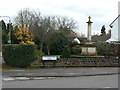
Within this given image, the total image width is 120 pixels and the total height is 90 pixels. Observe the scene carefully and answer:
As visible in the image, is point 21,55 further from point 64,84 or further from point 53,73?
point 64,84

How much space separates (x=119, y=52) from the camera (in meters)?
21.8

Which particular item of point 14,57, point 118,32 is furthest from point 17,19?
point 14,57

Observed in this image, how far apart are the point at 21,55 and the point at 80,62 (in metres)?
6.25

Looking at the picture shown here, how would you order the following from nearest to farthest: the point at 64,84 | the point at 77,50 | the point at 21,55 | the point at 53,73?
the point at 64,84
the point at 53,73
the point at 21,55
the point at 77,50

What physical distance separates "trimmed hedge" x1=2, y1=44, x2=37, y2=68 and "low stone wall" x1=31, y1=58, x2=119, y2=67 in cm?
106

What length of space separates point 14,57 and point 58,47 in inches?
737

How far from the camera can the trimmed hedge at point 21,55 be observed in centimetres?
1842

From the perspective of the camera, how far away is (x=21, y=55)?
1847 cm

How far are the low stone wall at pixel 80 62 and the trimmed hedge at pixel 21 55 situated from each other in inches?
41.9

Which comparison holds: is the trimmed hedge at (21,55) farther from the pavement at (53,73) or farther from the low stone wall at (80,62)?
the pavement at (53,73)

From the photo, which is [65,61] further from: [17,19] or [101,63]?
[17,19]

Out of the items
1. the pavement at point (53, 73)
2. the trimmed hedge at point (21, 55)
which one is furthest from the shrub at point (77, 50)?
the pavement at point (53, 73)

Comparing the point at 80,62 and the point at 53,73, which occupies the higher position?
the point at 80,62

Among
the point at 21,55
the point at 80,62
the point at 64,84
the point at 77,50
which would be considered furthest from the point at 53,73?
the point at 77,50
